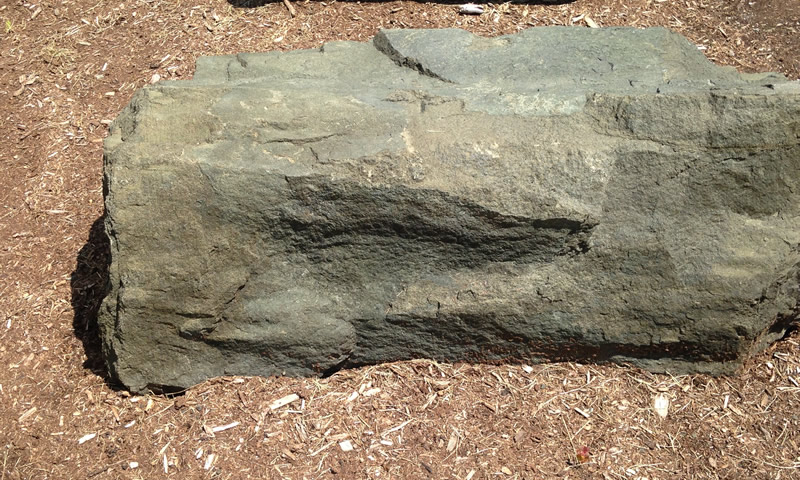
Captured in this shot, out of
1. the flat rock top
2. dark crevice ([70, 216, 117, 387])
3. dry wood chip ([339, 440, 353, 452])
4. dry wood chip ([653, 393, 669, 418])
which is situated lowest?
dark crevice ([70, 216, 117, 387])

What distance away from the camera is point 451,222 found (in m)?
2.87

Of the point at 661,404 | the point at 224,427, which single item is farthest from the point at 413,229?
the point at 661,404

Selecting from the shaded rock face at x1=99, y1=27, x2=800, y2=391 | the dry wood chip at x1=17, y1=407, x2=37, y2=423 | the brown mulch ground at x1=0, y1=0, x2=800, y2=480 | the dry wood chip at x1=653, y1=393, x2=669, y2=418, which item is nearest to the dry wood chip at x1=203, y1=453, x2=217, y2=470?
the brown mulch ground at x1=0, y1=0, x2=800, y2=480

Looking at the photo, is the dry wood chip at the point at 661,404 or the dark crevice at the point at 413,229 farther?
the dry wood chip at the point at 661,404

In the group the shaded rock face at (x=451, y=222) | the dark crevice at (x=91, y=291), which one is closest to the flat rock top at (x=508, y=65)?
the shaded rock face at (x=451, y=222)

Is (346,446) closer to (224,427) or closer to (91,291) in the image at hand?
(224,427)

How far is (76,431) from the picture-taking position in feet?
10.2

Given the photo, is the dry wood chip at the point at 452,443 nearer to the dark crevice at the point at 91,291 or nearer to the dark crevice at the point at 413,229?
the dark crevice at the point at 413,229

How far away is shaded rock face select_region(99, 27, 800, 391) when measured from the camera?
9.28 ft

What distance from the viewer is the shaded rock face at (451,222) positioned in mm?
2828

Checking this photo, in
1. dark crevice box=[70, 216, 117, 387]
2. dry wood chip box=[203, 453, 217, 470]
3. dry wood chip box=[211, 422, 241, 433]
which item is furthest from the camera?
A: dark crevice box=[70, 216, 117, 387]

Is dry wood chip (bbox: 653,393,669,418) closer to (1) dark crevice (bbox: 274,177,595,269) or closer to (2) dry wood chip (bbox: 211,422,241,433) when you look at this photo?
(1) dark crevice (bbox: 274,177,595,269)

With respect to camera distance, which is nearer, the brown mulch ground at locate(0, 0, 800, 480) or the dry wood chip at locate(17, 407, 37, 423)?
the brown mulch ground at locate(0, 0, 800, 480)

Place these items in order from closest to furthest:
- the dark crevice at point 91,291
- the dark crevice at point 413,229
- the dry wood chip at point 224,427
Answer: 1. the dark crevice at point 413,229
2. the dry wood chip at point 224,427
3. the dark crevice at point 91,291
